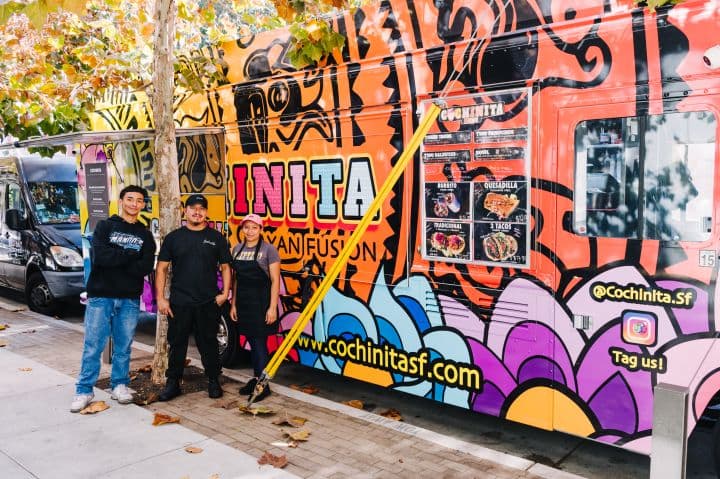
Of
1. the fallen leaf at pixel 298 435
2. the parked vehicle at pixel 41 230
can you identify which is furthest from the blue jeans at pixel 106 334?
the parked vehicle at pixel 41 230

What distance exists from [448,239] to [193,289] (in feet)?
8.08

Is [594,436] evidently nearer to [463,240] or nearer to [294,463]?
[463,240]

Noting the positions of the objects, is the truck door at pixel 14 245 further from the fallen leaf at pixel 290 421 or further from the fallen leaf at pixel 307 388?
the fallen leaf at pixel 290 421

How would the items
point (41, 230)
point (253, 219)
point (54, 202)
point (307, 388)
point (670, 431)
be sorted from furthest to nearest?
point (54, 202) → point (41, 230) → point (307, 388) → point (253, 219) → point (670, 431)

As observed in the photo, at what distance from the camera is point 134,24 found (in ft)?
29.5

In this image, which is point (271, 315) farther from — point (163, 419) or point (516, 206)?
point (516, 206)

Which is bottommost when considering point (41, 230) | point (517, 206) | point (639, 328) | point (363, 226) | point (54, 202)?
point (639, 328)

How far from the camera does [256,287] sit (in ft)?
20.2

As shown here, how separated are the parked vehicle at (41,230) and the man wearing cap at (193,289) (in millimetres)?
4936

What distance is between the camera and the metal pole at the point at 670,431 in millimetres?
2871

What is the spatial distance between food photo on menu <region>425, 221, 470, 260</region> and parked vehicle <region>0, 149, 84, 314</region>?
7185 millimetres

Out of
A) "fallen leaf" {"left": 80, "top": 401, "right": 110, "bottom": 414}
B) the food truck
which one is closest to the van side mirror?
"fallen leaf" {"left": 80, "top": 401, "right": 110, "bottom": 414}

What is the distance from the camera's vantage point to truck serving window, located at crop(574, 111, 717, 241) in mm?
3830

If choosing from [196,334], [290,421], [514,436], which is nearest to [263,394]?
[290,421]
